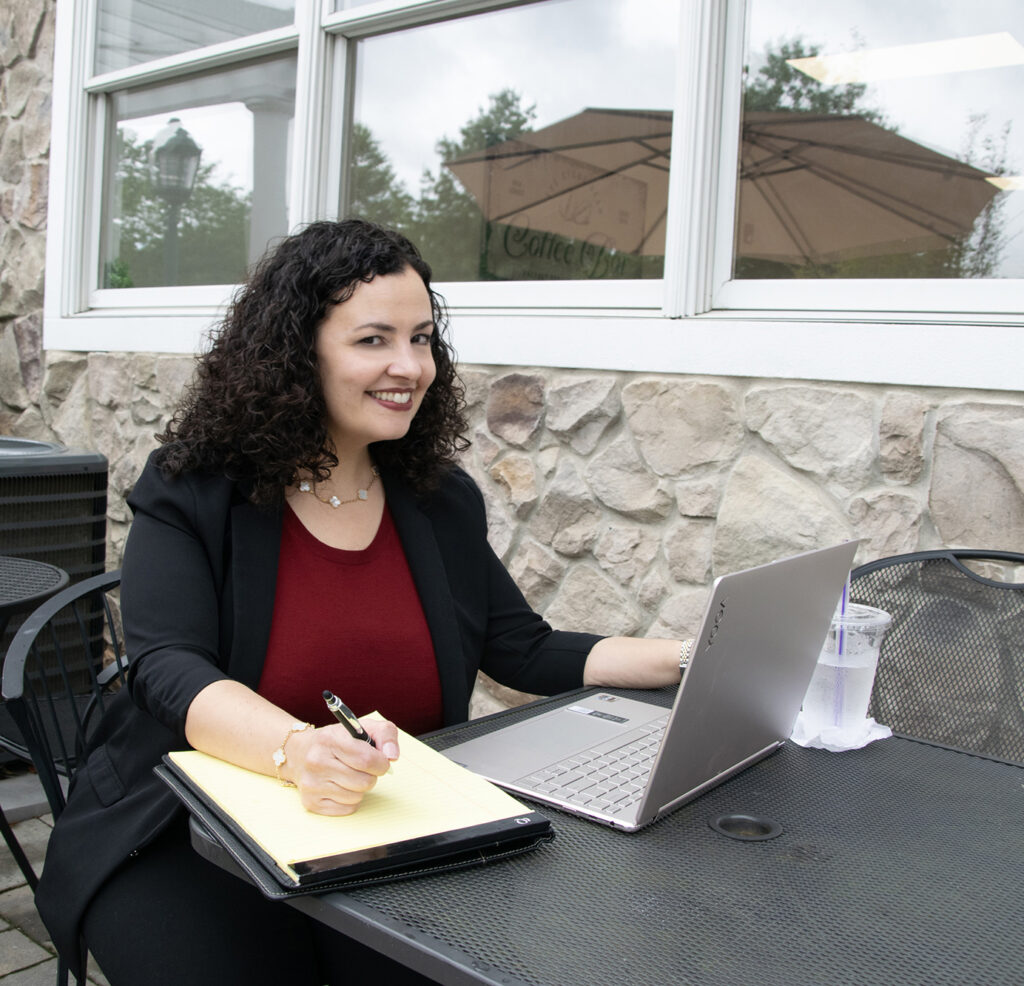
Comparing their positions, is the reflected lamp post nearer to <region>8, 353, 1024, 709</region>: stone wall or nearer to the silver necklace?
<region>8, 353, 1024, 709</region>: stone wall

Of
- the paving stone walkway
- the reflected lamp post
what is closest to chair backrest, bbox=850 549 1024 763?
the paving stone walkway

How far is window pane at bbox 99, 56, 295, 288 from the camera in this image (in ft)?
11.7

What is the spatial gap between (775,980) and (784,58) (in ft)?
7.49

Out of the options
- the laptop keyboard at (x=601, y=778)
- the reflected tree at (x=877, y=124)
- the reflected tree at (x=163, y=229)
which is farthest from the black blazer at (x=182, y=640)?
the reflected tree at (x=163, y=229)

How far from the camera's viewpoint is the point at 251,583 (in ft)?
4.61

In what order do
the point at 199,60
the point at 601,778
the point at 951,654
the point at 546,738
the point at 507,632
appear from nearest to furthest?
1. the point at 601,778
2. the point at 546,738
3. the point at 951,654
4. the point at 507,632
5. the point at 199,60

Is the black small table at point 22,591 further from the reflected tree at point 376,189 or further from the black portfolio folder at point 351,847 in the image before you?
the reflected tree at point 376,189

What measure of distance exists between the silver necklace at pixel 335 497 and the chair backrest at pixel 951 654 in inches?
30.5

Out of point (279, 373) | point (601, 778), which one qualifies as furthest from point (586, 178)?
point (601, 778)

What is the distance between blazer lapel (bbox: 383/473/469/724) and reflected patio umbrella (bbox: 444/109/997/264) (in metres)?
1.26

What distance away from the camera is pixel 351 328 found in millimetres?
1489

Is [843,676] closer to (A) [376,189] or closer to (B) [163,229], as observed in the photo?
(A) [376,189]

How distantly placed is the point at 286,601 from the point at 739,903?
78 cm

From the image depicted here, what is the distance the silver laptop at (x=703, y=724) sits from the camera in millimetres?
985
